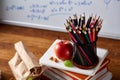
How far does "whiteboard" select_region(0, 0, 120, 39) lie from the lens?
131 cm

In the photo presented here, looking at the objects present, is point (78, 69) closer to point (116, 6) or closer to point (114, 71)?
point (114, 71)

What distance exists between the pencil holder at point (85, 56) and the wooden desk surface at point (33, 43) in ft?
0.67

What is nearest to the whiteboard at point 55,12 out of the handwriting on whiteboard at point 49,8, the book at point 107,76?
the handwriting on whiteboard at point 49,8

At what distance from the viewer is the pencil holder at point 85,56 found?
91 cm

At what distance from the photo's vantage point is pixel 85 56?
0.92m

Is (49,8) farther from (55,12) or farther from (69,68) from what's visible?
(69,68)

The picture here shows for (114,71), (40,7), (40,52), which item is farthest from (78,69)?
(40,7)

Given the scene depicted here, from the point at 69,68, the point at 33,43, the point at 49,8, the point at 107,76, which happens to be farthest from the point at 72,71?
the point at 49,8

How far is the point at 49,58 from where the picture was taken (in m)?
0.99

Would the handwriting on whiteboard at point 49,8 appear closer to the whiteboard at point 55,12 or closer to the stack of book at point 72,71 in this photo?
the whiteboard at point 55,12

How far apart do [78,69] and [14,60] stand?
28 cm

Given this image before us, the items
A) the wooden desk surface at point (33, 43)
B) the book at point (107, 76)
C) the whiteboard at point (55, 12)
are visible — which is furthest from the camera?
the whiteboard at point (55, 12)

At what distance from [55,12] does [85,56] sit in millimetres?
544

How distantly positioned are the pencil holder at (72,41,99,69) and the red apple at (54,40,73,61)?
2 centimetres
